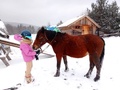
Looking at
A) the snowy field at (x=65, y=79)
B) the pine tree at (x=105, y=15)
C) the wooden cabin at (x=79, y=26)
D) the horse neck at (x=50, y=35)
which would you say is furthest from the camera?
the pine tree at (x=105, y=15)

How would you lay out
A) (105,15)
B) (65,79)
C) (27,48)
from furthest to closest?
(105,15)
(65,79)
(27,48)

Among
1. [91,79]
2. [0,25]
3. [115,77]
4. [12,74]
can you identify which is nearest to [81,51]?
[91,79]

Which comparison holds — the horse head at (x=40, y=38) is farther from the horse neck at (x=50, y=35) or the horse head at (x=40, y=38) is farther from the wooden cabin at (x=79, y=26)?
the wooden cabin at (x=79, y=26)

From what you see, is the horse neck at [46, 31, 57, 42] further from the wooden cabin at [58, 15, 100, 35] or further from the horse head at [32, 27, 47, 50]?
the wooden cabin at [58, 15, 100, 35]

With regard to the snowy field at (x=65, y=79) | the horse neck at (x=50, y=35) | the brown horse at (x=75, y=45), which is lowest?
the snowy field at (x=65, y=79)

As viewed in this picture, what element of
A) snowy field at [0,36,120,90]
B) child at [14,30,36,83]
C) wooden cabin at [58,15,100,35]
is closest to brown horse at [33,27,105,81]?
snowy field at [0,36,120,90]

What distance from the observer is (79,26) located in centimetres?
2366

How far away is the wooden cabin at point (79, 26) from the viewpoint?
2260 centimetres

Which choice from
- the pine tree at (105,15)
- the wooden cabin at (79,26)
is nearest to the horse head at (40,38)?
the wooden cabin at (79,26)

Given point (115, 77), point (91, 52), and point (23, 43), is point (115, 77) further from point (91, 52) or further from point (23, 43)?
point (23, 43)

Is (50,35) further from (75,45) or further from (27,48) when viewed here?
(27,48)

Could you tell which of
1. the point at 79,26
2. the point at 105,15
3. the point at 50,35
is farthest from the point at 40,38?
the point at 105,15

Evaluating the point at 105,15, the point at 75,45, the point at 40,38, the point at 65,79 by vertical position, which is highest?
the point at 105,15

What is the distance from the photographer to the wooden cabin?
890 inches
